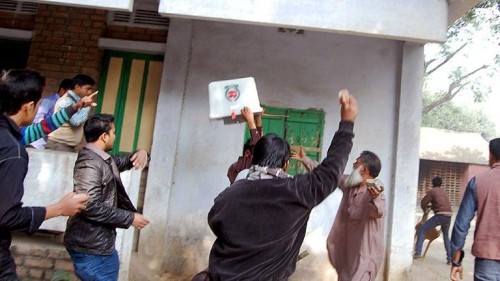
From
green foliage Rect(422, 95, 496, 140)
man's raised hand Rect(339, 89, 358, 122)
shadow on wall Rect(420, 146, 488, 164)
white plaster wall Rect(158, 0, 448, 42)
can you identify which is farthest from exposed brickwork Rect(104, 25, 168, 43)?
green foliage Rect(422, 95, 496, 140)

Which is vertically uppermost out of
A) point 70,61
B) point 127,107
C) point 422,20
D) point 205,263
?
point 422,20

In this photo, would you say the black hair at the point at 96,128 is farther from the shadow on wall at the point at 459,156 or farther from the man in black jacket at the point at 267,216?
the shadow on wall at the point at 459,156

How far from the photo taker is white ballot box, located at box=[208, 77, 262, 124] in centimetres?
325

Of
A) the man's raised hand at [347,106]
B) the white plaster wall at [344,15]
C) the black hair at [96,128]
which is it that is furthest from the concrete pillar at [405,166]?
the black hair at [96,128]

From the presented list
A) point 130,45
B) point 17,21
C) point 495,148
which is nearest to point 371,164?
point 495,148

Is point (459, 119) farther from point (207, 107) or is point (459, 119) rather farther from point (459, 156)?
point (207, 107)

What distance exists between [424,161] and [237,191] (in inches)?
822

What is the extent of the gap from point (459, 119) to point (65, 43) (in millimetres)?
34480

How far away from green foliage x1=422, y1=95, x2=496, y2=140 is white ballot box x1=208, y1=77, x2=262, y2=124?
31.0 metres

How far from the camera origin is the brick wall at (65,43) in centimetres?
533

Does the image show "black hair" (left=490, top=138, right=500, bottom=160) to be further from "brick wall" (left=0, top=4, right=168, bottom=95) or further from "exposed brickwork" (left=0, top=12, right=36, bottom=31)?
"exposed brickwork" (left=0, top=12, right=36, bottom=31)

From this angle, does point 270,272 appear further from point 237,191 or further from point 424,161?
point 424,161

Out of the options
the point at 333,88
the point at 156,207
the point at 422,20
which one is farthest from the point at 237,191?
the point at 333,88

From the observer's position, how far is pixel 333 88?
5.39m
